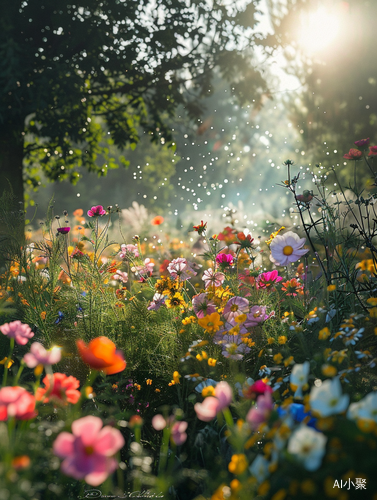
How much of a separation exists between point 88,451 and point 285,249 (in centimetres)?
159

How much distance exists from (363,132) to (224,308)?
8995 mm

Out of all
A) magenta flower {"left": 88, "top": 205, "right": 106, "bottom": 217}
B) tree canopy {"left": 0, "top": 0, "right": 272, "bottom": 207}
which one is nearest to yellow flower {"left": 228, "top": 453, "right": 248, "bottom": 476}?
magenta flower {"left": 88, "top": 205, "right": 106, "bottom": 217}

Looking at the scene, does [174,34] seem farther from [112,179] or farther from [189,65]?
[112,179]

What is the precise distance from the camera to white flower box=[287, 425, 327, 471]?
72 cm

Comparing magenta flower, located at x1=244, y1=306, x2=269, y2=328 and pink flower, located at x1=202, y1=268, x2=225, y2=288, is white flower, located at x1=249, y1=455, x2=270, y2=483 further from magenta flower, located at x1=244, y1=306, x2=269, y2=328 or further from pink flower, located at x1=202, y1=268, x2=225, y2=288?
pink flower, located at x1=202, y1=268, x2=225, y2=288

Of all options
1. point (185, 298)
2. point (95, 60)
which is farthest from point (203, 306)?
→ point (95, 60)

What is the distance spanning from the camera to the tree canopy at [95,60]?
505cm

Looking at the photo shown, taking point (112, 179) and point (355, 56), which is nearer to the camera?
point (355, 56)

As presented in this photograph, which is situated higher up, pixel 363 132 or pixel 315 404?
pixel 363 132

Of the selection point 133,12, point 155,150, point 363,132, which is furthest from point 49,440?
point 155,150

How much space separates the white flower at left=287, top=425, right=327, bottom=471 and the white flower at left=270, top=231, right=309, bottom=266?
1.45 meters

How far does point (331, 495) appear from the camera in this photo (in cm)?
73

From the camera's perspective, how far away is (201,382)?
5.86 ft

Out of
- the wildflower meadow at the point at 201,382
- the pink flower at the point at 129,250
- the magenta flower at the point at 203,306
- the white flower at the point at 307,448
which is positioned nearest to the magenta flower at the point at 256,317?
the wildflower meadow at the point at 201,382
